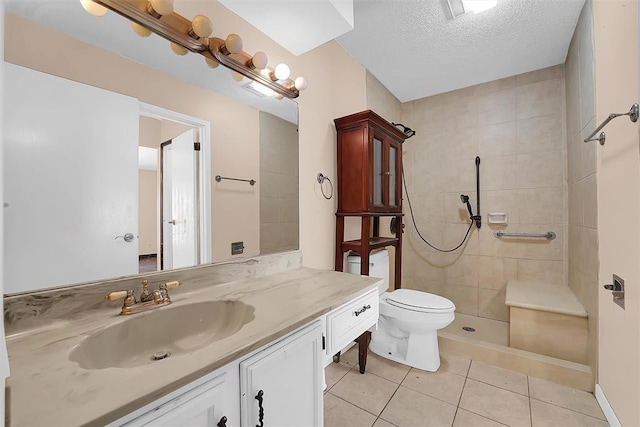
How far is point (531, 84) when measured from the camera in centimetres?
243

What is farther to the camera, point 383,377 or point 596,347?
point 383,377

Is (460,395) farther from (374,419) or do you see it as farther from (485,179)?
(485,179)

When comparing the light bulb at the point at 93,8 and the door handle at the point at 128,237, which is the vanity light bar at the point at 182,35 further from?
the door handle at the point at 128,237

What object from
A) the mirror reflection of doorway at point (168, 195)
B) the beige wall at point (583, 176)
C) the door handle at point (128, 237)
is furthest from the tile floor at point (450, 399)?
the door handle at point (128, 237)

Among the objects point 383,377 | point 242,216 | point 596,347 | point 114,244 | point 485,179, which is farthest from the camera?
point 485,179

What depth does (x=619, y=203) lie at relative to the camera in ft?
3.94

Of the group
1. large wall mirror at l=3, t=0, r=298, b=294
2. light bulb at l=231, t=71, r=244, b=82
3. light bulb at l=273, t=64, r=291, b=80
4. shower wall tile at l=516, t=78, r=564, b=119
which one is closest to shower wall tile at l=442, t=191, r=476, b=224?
shower wall tile at l=516, t=78, r=564, b=119

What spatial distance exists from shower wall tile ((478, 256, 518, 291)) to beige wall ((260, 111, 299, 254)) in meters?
2.02

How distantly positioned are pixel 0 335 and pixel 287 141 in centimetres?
134

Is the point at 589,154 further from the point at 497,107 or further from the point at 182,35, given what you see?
the point at 182,35

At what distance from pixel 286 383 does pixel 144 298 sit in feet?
1.82

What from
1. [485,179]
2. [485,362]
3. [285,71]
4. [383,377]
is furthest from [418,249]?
[285,71]

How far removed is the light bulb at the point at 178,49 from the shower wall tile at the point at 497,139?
2604mm

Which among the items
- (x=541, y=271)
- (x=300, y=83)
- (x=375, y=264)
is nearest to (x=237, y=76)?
(x=300, y=83)
